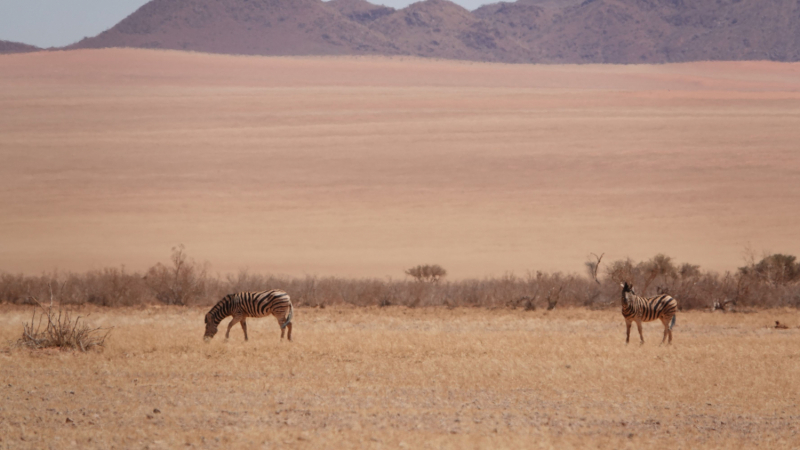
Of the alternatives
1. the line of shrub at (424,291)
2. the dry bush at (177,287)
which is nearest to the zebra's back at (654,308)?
the line of shrub at (424,291)

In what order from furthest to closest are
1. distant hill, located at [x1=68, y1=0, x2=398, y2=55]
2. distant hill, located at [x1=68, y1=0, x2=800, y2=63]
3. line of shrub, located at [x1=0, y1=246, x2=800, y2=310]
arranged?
distant hill, located at [x1=68, y1=0, x2=800, y2=63]
distant hill, located at [x1=68, y1=0, x2=398, y2=55]
line of shrub, located at [x1=0, y1=246, x2=800, y2=310]

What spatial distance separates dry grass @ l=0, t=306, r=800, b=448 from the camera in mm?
8344

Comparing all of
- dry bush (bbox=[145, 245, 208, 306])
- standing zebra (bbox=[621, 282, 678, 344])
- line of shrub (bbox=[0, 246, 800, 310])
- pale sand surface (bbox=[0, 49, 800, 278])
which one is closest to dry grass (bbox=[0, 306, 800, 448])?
standing zebra (bbox=[621, 282, 678, 344])

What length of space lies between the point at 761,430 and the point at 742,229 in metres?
36.0

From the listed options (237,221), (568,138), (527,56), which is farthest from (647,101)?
(527,56)

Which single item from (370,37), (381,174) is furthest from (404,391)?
(370,37)

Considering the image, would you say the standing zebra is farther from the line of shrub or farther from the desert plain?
the line of shrub

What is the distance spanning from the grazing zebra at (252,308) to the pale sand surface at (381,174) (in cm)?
1767

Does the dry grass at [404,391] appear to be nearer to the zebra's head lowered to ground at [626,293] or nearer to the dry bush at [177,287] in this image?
the zebra's head lowered to ground at [626,293]

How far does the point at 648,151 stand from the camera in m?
57.8

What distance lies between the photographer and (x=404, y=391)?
1052cm

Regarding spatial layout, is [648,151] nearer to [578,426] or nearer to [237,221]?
[237,221]

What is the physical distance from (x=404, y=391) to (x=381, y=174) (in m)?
44.2

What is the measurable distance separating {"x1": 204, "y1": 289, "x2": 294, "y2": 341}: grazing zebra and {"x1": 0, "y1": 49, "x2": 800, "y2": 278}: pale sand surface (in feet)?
58.0
